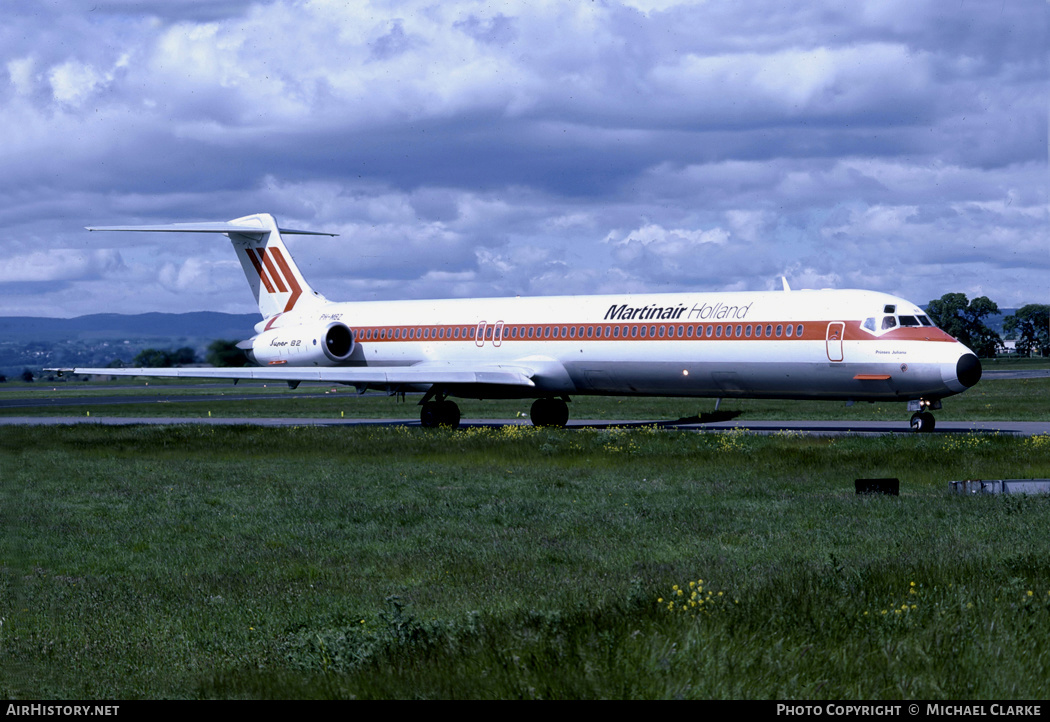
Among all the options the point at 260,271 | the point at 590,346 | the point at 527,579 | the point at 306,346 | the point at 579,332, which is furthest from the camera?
the point at 260,271

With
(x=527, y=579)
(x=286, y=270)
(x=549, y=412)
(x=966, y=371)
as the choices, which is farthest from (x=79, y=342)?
(x=286, y=270)

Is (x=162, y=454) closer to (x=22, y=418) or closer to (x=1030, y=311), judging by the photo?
(x=22, y=418)

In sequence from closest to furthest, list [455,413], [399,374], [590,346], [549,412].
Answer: [590,346] < [399,374] < [455,413] < [549,412]

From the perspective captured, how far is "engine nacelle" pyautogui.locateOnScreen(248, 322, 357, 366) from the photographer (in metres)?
38.2

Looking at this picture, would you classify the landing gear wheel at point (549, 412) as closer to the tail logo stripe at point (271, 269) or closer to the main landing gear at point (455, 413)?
the main landing gear at point (455, 413)

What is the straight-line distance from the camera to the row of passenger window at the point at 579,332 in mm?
28984

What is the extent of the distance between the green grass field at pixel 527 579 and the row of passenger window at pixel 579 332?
6588mm

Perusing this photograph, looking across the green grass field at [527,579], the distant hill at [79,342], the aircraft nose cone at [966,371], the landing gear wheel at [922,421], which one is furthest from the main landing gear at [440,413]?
the distant hill at [79,342]

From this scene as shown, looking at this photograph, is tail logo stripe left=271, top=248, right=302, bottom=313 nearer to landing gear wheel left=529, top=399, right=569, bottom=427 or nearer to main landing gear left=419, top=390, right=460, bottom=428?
main landing gear left=419, top=390, right=460, bottom=428

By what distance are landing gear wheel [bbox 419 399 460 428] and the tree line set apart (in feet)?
352

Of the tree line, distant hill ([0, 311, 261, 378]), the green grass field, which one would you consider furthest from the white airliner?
the tree line

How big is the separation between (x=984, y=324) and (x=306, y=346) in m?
152

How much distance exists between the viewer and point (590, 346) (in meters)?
32.6

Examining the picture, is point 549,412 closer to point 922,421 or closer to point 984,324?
point 922,421
